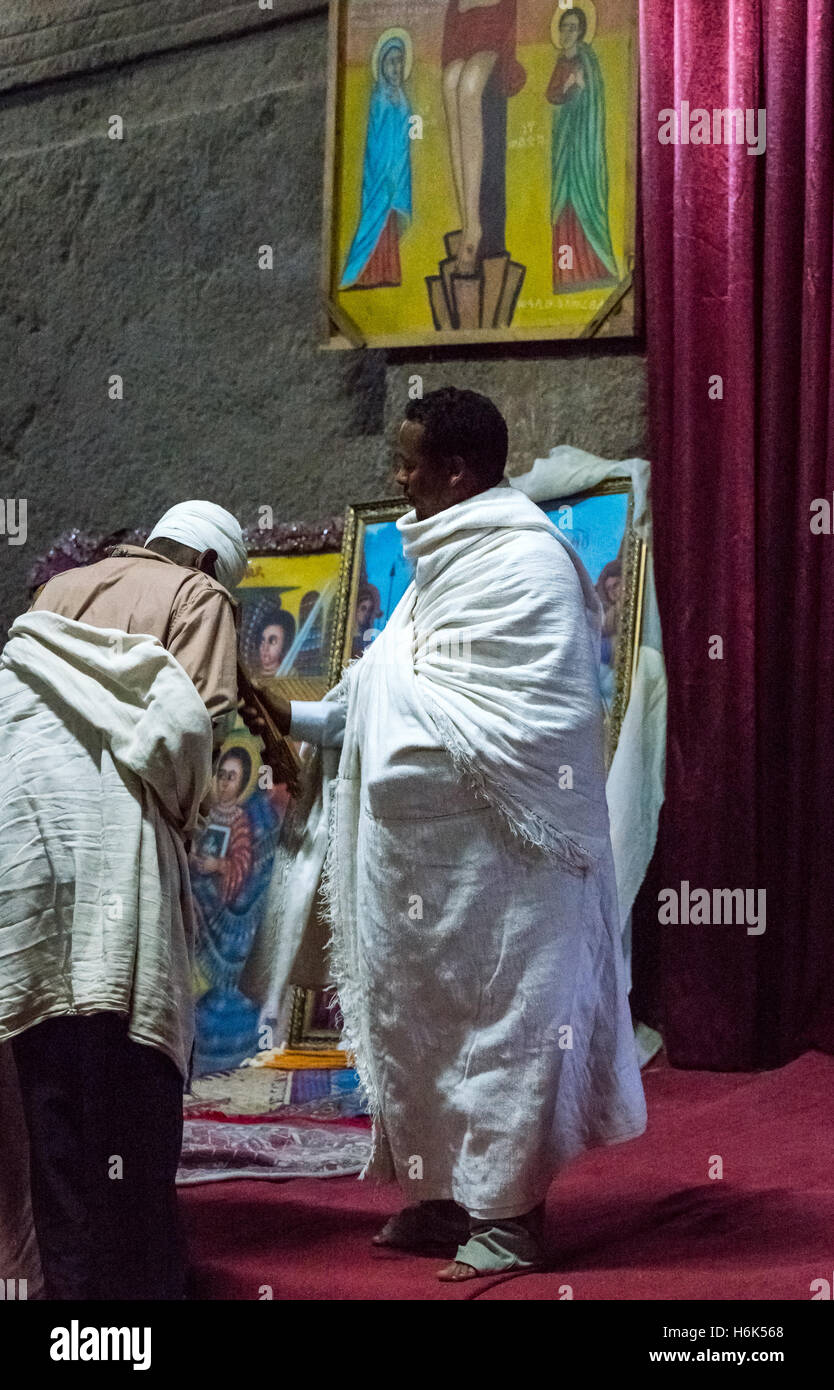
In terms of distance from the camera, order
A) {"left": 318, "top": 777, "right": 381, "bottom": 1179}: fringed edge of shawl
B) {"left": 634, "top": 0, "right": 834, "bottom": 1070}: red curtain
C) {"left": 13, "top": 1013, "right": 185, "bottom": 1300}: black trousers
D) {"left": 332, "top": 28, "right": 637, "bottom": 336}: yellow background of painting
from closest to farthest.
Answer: {"left": 13, "top": 1013, "right": 185, "bottom": 1300}: black trousers, {"left": 318, "top": 777, "right": 381, "bottom": 1179}: fringed edge of shawl, {"left": 634, "top": 0, "right": 834, "bottom": 1070}: red curtain, {"left": 332, "top": 28, "right": 637, "bottom": 336}: yellow background of painting

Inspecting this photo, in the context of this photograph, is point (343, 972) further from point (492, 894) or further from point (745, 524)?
point (745, 524)

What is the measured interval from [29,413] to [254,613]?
1.21 metres

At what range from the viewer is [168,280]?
5363 mm

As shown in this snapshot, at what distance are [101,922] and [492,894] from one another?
25.6 inches

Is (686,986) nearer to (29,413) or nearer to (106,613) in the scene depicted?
(106,613)

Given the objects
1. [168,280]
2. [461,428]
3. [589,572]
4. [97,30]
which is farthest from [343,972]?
[97,30]

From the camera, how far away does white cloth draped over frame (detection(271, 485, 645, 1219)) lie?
2.77 m

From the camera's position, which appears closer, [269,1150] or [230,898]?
[269,1150]

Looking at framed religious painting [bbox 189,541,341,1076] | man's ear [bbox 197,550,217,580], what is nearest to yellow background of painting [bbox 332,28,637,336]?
framed religious painting [bbox 189,541,341,1076]

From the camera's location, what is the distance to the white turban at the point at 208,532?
118 inches

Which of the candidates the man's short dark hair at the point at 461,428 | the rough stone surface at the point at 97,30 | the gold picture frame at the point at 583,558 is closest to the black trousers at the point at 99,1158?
the man's short dark hair at the point at 461,428

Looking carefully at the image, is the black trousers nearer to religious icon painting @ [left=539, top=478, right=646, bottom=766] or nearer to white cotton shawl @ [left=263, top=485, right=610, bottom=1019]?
white cotton shawl @ [left=263, top=485, right=610, bottom=1019]

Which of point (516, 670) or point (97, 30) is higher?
point (97, 30)

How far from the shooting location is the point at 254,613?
497 cm
